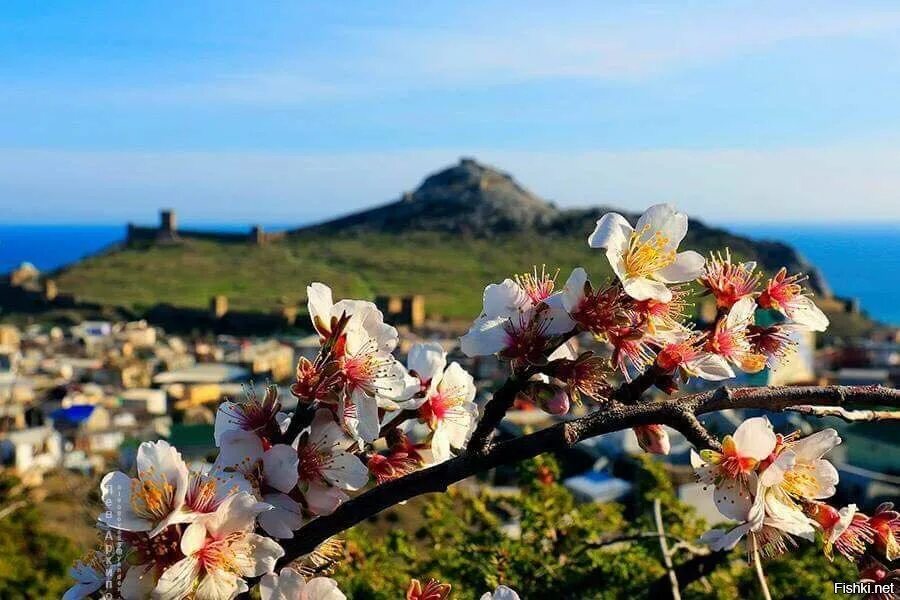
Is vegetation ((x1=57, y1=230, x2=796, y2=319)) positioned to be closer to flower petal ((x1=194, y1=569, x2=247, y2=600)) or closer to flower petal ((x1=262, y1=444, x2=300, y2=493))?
flower petal ((x1=262, y1=444, x2=300, y2=493))

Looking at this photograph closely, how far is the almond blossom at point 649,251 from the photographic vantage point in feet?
3.19

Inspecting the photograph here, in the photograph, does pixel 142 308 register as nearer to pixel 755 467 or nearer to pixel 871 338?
pixel 871 338

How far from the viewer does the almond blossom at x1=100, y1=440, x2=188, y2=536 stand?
36.5 inches

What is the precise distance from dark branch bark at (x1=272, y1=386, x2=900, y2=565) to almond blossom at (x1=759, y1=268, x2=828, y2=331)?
0.37ft

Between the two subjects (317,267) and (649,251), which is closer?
(649,251)

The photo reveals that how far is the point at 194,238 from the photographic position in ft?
227

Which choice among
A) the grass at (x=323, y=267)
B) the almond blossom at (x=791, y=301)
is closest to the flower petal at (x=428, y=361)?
the almond blossom at (x=791, y=301)

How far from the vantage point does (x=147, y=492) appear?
0.94m

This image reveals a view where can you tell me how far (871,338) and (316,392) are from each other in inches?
1693

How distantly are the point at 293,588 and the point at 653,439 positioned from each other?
450 mm

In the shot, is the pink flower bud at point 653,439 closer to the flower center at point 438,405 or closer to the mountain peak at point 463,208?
the flower center at point 438,405

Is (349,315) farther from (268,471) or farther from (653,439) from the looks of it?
(653,439)

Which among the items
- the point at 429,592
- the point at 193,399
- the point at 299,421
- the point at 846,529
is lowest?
the point at 193,399

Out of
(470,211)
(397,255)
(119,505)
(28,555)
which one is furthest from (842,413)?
(470,211)
